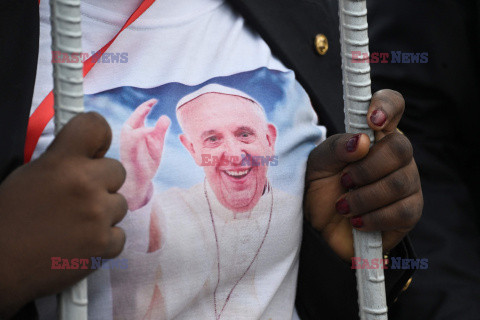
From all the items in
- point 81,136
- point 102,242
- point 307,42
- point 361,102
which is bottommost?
point 102,242

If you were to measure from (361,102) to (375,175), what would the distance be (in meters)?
0.10

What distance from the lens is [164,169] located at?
87cm

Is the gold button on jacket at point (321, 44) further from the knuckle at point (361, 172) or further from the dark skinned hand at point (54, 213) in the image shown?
the dark skinned hand at point (54, 213)

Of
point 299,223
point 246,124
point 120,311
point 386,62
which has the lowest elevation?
point 120,311

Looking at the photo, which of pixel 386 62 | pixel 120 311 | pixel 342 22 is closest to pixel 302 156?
pixel 342 22

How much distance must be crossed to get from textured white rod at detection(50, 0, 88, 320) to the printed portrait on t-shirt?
81 mm

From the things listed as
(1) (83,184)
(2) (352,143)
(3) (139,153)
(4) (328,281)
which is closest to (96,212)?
(1) (83,184)

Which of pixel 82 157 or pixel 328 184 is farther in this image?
pixel 328 184

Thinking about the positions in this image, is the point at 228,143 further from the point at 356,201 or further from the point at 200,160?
the point at 356,201

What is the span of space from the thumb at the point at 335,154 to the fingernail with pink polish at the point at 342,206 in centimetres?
5

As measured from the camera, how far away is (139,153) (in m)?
0.86

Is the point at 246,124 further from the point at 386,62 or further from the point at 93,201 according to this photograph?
the point at 386,62

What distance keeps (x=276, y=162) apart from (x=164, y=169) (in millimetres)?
171

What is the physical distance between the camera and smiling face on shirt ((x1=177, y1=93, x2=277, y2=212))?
900mm
